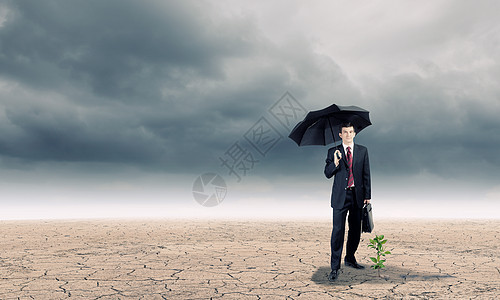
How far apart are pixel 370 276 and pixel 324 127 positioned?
199cm

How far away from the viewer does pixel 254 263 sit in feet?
18.0

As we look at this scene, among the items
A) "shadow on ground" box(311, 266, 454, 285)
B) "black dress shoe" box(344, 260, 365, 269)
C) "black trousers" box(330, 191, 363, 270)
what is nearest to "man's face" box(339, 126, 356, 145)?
"black trousers" box(330, 191, 363, 270)

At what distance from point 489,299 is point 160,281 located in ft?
11.6

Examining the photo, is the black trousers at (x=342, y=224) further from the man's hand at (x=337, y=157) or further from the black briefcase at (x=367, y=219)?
the man's hand at (x=337, y=157)

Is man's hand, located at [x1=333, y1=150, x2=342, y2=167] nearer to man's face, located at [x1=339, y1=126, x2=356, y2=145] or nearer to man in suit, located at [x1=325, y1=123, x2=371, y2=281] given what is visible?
man in suit, located at [x1=325, y1=123, x2=371, y2=281]

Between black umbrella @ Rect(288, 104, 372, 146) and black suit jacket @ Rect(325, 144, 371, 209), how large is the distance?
0.34 m

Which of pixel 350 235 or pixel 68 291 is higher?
pixel 350 235

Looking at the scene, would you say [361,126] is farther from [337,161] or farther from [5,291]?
[5,291]

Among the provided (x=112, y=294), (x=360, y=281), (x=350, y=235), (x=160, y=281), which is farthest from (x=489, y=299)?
(x=112, y=294)

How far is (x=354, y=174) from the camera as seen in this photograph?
4227 mm

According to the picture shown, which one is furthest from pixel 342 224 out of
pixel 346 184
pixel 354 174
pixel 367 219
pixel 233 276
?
pixel 233 276

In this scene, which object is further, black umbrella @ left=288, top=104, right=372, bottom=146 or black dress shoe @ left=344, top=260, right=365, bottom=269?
black dress shoe @ left=344, top=260, right=365, bottom=269

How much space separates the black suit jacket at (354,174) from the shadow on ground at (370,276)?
0.89m

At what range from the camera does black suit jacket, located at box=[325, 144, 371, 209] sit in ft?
13.7
